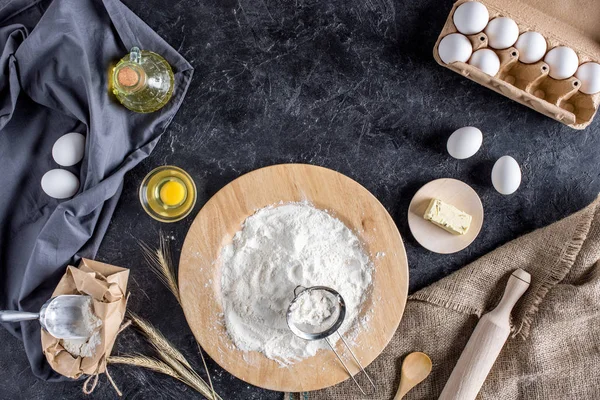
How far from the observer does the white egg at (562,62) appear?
1575 millimetres

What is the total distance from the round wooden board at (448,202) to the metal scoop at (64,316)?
0.99 metres

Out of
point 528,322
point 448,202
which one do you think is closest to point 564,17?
point 448,202

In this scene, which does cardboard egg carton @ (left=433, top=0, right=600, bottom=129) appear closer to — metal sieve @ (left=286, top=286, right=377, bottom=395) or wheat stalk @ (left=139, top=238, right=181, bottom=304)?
metal sieve @ (left=286, top=286, right=377, bottom=395)

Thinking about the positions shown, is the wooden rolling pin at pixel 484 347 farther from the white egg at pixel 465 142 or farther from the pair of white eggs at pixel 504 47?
the pair of white eggs at pixel 504 47

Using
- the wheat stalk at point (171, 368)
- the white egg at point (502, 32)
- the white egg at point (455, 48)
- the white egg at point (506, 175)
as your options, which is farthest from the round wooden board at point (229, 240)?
the white egg at point (502, 32)

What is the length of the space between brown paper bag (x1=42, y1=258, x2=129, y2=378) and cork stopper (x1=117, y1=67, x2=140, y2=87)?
537 millimetres

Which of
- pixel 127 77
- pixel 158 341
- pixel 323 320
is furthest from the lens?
pixel 158 341

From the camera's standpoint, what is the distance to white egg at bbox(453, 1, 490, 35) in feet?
5.18

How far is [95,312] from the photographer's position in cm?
155

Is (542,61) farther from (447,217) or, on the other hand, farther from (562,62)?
(447,217)

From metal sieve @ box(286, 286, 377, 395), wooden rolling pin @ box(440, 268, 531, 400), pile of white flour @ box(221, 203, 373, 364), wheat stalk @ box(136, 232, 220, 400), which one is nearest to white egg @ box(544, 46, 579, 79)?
wooden rolling pin @ box(440, 268, 531, 400)

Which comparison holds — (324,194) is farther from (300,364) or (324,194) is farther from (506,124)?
(506,124)

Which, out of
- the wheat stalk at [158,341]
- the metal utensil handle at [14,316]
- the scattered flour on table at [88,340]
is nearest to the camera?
the metal utensil handle at [14,316]

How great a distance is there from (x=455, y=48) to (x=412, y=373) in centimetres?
97
